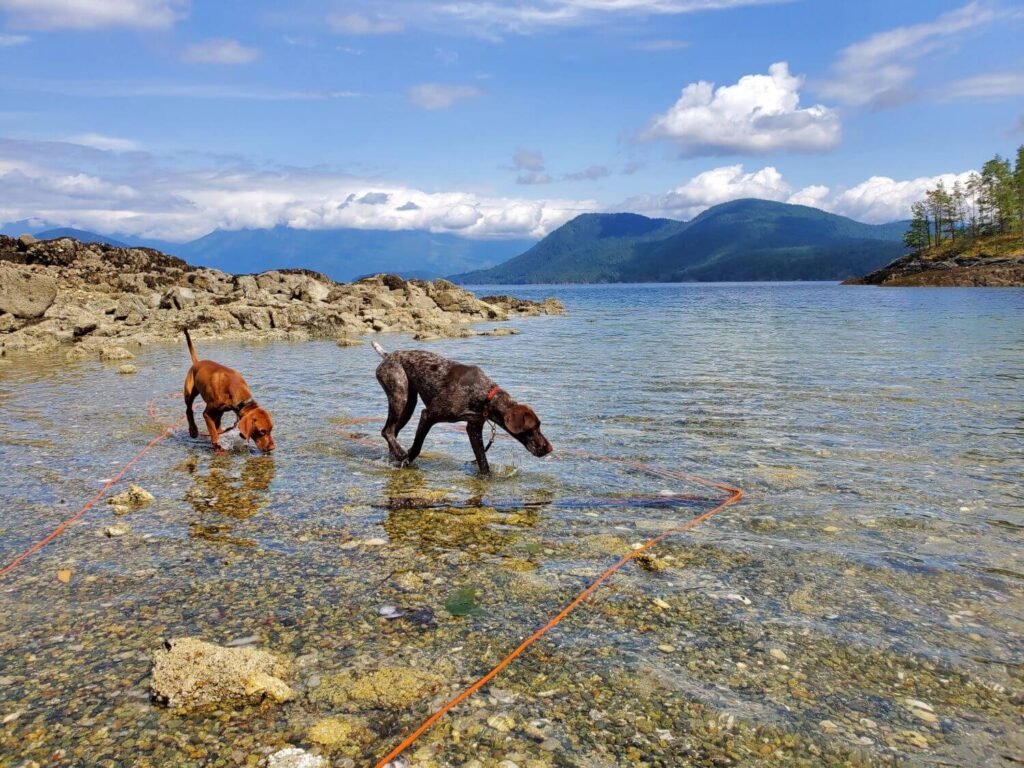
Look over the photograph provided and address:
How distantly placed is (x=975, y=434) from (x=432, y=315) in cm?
4119

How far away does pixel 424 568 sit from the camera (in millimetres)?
6449

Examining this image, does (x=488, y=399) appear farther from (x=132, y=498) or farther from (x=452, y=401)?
(x=132, y=498)

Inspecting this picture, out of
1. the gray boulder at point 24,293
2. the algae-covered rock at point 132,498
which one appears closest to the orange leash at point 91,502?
the algae-covered rock at point 132,498

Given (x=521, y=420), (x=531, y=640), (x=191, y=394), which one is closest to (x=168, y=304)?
(x=191, y=394)

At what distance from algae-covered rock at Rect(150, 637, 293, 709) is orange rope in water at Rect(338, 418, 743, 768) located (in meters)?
0.96

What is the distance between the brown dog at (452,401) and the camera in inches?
376

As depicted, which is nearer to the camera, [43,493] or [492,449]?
[43,493]

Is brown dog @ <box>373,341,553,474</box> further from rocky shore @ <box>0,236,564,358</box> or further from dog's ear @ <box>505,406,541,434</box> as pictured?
rocky shore @ <box>0,236,564,358</box>

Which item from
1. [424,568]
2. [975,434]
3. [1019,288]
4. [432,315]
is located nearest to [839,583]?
[424,568]

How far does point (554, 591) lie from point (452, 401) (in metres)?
4.64

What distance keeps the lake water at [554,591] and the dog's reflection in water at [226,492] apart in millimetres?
73

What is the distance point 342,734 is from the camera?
12.8ft

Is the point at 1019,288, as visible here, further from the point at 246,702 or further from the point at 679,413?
the point at 246,702

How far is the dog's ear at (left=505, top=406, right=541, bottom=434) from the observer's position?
9.41 m
